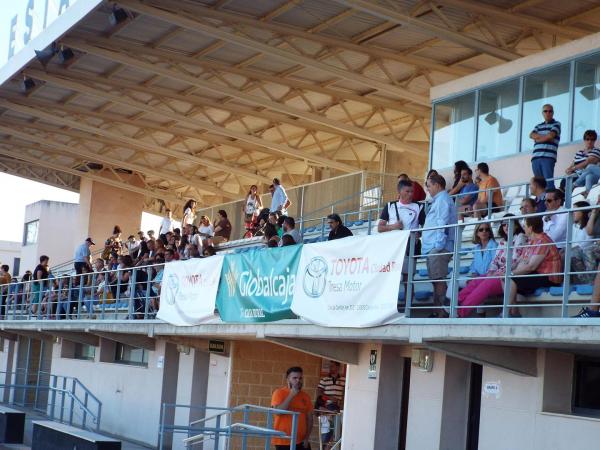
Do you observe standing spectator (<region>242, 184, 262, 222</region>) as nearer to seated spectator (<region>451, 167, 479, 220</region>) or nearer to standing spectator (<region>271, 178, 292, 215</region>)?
standing spectator (<region>271, 178, 292, 215</region>)

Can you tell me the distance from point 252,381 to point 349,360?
5.16 metres

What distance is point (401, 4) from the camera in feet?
74.2

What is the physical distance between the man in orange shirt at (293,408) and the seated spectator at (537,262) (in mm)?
3333

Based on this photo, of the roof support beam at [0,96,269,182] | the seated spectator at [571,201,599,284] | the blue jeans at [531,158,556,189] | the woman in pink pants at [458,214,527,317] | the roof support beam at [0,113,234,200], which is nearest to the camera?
the seated spectator at [571,201,599,284]

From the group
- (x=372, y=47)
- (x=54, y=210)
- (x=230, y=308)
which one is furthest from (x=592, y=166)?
(x=54, y=210)

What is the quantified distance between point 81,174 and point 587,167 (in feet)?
115

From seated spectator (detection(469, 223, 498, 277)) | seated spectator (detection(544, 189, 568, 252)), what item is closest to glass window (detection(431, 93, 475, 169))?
seated spectator (detection(469, 223, 498, 277))

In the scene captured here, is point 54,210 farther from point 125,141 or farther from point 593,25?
point 593,25

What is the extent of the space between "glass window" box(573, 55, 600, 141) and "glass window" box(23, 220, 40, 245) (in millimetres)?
42750

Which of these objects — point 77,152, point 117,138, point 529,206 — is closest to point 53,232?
point 77,152

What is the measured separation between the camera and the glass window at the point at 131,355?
2577 cm

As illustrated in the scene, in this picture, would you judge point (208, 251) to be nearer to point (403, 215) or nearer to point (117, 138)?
point (403, 215)

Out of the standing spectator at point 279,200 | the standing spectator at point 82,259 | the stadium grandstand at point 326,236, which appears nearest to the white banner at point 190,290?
the stadium grandstand at point 326,236

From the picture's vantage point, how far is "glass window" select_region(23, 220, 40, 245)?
187ft
